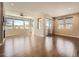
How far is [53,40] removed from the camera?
390 centimetres

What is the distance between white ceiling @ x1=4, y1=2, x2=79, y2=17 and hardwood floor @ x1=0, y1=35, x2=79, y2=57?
0.70m

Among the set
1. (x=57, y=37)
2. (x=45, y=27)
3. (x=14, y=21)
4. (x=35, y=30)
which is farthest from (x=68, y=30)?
Answer: (x=14, y=21)

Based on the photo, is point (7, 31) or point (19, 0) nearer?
point (19, 0)

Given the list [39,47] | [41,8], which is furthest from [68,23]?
[39,47]

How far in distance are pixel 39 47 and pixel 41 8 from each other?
109 cm

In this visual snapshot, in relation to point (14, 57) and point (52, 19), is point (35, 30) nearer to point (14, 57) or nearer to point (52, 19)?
point (52, 19)

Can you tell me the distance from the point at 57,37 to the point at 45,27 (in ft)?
1.59

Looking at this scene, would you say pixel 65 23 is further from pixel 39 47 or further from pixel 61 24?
pixel 39 47

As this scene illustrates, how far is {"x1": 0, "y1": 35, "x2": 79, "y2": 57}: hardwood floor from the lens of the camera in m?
3.61

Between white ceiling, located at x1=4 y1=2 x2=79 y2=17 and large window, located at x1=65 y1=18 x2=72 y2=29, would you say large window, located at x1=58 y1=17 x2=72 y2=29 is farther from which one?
white ceiling, located at x1=4 y1=2 x2=79 y2=17

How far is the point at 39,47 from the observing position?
3.80m

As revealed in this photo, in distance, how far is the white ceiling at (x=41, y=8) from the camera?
3490mm

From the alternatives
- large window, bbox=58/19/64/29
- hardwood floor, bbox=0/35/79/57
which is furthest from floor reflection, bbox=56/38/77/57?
large window, bbox=58/19/64/29

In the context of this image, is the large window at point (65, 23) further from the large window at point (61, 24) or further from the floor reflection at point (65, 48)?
the floor reflection at point (65, 48)
